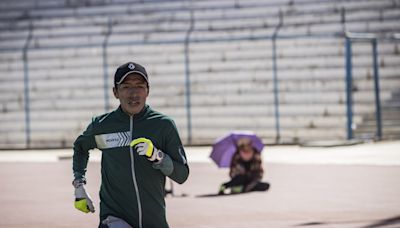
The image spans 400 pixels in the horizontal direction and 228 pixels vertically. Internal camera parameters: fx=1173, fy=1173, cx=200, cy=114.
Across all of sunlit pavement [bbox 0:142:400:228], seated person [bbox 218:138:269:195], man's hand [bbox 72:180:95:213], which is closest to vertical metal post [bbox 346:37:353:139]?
sunlit pavement [bbox 0:142:400:228]

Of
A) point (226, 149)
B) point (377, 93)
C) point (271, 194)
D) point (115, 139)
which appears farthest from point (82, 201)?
point (377, 93)

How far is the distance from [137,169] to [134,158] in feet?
0.20

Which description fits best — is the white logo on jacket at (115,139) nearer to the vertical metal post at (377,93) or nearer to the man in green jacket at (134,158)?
the man in green jacket at (134,158)

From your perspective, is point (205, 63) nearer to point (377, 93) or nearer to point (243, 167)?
point (377, 93)

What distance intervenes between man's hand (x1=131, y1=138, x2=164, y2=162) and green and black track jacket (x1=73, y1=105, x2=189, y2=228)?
0.88 feet

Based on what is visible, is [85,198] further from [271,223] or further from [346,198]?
[346,198]

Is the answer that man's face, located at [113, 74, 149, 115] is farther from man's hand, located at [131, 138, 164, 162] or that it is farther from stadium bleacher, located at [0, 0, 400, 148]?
stadium bleacher, located at [0, 0, 400, 148]

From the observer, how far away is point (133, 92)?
6.20 meters

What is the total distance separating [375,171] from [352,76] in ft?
30.5

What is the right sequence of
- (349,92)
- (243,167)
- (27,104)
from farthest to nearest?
(27,104), (349,92), (243,167)

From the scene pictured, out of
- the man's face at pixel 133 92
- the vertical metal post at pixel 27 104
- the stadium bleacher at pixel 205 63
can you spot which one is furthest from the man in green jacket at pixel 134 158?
the vertical metal post at pixel 27 104

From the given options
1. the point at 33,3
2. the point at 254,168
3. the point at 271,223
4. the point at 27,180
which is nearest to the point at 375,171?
the point at 254,168

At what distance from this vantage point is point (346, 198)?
546 inches

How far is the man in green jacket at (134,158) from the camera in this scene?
6.20 metres
